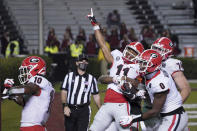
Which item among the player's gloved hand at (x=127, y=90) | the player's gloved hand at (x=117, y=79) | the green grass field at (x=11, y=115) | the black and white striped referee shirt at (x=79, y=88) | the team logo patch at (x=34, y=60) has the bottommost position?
the green grass field at (x=11, y=115)

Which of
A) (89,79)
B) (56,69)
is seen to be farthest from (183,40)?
(89,79)

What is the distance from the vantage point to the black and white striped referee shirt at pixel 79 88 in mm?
9383

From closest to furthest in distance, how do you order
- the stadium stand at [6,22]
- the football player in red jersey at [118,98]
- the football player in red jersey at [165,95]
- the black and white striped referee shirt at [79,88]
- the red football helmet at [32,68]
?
the football player in red jersey at [165,95] → the red football helmet at [32,68] → the football player in red jersey at [118,98] → the black and white striped referee shirt at [79,88] → the stadium stand at [6,22]

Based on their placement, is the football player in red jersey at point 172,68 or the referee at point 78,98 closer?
the football player in red jersey at point 172,68

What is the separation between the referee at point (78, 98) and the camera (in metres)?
9.25

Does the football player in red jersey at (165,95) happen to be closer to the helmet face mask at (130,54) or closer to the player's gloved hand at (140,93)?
the player's gloved hand at (140,93)

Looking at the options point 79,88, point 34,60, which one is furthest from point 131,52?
point 79,88

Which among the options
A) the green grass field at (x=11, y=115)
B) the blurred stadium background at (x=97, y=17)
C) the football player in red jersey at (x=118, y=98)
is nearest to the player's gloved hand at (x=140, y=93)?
the football player in red jersey at (x=118, y=98)

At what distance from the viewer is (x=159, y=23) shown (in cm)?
3108

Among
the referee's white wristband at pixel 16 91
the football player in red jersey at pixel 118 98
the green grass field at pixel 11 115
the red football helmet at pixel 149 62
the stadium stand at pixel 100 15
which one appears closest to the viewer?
the referee's white wristband at pixel 16 91

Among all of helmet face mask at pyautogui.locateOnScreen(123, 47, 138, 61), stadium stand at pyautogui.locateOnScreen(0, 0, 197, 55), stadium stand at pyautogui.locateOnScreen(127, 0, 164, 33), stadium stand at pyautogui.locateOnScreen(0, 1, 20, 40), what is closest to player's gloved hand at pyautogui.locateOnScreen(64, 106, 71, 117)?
helmet face mask at pyautogui.locateOnScreen(123, 47, 138, 61)

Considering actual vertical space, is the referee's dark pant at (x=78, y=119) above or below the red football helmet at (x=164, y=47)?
below

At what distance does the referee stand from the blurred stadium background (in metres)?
18.8

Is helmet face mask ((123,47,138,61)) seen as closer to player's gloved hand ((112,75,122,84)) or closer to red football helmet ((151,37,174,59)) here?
red football helmet ((151,37,174,59))
